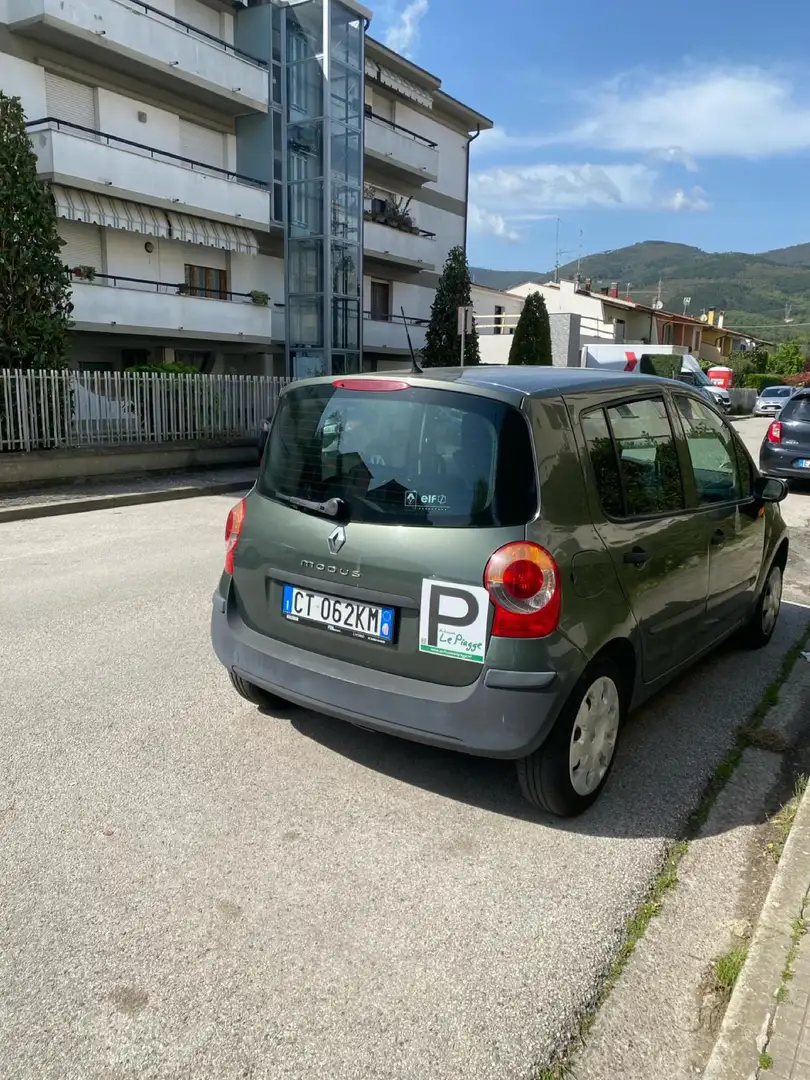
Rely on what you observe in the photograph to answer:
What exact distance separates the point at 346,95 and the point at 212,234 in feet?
19.8

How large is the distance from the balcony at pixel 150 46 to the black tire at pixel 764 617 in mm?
19188

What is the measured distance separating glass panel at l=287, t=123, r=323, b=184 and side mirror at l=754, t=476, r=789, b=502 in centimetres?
2202

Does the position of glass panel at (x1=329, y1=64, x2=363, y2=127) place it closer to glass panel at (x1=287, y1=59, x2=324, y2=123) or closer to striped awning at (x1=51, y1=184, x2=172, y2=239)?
glass panel at (x1=287, y1=59, x2=324, y2=123)

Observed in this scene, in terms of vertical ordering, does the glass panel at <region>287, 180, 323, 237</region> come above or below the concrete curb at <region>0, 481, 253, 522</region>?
above

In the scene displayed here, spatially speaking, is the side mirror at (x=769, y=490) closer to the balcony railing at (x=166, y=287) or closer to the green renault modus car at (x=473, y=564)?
the green renault modus car at (x=473, y=564)

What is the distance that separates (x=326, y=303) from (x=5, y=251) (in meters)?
12.7

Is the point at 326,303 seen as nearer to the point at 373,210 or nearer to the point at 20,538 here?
the point at 373,210

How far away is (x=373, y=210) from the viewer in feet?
96.5

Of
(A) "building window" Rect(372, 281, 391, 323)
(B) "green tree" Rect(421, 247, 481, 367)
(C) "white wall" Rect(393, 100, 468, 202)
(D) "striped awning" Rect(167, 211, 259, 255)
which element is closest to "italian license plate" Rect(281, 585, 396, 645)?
(D) "striped awning" Rect(167, 211, 259, 255)

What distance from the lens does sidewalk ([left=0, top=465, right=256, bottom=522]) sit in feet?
34.6

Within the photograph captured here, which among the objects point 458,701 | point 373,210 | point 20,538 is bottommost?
point 20,538

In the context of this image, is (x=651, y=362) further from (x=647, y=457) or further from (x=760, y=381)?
(x=647, y=457)

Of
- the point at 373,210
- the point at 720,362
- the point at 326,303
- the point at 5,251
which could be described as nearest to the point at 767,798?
the point at 5,251

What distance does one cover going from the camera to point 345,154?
79.0 feet
